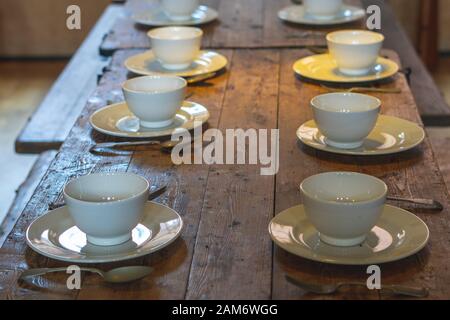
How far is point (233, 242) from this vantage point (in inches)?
49.8

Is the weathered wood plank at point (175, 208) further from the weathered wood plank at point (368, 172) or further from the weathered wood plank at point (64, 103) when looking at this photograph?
the weathered wood plank at point (64, 103)

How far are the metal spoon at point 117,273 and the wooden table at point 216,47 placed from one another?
1.20 m

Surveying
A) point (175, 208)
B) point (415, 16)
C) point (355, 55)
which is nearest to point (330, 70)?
point (355, 55)

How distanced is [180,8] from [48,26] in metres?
2.54

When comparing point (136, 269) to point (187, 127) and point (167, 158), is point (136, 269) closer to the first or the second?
point (167, 158)

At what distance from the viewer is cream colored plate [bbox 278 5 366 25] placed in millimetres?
2627

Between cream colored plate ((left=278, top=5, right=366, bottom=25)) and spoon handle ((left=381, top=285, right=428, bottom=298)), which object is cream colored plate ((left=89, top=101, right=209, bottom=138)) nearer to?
spoon handle ((left=381, top=285, right=428, bottom=298))

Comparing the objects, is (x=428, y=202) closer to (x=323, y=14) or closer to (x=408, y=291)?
(x=408, y=291)

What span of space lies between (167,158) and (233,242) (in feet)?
1.27

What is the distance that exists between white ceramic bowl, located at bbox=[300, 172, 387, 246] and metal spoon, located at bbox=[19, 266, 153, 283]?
245mm

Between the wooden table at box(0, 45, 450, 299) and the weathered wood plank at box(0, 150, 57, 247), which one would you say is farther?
the weathered wood plank at box(0, 150, 57, 247)

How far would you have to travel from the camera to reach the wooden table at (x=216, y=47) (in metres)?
2.43

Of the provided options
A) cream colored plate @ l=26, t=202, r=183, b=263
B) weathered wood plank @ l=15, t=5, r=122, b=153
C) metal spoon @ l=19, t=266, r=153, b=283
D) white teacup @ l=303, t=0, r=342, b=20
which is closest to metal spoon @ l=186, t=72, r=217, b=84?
weathered wood plank @ l=15, t=5, r=122, b=153
